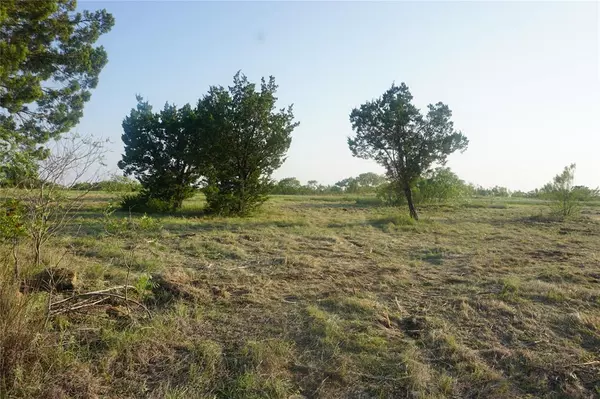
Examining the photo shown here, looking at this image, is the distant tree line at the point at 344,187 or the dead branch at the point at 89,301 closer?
the dead branch at the point at 89,301

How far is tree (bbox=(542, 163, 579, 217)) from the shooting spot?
17688 millimetres

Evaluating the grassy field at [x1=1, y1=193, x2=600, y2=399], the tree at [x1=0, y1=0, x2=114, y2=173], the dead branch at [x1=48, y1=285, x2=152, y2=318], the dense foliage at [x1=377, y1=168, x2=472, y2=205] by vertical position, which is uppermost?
the tree at [x1=0, y1=0, x2=114, y2=173]

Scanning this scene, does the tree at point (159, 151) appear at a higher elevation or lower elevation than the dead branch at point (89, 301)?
higher

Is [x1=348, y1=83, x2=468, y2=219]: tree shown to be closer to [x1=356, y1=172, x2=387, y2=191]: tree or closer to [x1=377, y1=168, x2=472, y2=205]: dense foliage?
[x1=377, y1=168, x2=472, y2=205]: dense foliage

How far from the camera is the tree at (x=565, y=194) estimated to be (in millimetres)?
17688

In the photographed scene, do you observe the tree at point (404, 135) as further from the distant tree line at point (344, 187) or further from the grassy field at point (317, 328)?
the distant tree line at point (344, 187)

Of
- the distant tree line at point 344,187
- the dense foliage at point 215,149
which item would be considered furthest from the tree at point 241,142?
the distant tree line at point 344,187

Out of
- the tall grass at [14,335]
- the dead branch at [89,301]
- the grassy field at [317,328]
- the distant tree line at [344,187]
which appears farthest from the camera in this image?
the distant tree line at [344,187]

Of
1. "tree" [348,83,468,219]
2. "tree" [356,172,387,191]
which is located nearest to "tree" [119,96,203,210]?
"tree" [348,83,468,219]

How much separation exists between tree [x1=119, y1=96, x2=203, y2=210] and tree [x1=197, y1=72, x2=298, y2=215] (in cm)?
88

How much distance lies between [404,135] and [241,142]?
22.3 ft

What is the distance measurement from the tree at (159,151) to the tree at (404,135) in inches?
272

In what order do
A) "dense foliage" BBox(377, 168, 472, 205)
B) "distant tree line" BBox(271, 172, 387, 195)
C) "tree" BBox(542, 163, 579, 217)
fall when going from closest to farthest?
"tree" BBox(542, 163, 579, 217) → "dense foliage" BBox(377, 168, 472, 205) → "distant tree line" BBox(271, 172, 387, 195)

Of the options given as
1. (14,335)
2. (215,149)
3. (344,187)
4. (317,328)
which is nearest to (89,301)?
(14,335)
